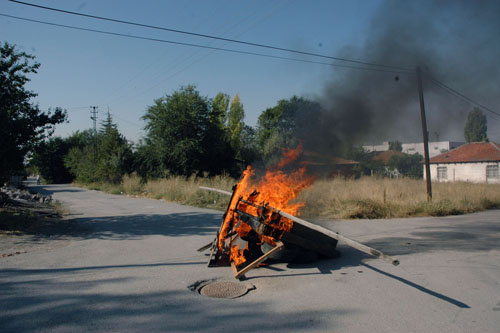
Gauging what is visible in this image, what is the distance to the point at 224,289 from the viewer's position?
498 centimetres

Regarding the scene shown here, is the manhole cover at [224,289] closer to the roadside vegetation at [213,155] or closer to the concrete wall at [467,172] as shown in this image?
the roadside vegetation at [213,155]

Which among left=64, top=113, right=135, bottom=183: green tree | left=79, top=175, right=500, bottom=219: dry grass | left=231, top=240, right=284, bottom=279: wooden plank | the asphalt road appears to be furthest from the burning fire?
left=64, top=113, right=135, bottom=183: green tree

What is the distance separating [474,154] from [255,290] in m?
38.4

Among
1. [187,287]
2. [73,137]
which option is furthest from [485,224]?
[73,137]

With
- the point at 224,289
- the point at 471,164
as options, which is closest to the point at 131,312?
the point at 224,289

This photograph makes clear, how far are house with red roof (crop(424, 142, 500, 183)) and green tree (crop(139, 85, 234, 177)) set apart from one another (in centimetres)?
2318

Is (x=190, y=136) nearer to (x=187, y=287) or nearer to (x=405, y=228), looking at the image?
(x=405, y=228)

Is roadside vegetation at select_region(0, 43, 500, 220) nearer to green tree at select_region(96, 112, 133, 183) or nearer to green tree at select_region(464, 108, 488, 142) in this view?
green tree at select_region(96, 112, 133, 183)

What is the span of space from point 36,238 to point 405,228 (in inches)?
391

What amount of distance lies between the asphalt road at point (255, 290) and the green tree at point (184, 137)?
18.6 m

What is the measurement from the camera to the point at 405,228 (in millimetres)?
10289

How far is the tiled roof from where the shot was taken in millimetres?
33875

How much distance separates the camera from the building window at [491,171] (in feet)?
109

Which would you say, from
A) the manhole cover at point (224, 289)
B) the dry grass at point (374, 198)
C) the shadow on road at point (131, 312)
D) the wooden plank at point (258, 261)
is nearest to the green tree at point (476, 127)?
the dry grass at point (374, 198)
